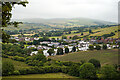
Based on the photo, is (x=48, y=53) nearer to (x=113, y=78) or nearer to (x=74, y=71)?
Answer: (x=74, y=71)

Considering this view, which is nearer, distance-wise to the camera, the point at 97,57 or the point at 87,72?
the point at 87,72

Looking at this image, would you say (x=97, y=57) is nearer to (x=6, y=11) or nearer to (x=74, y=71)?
(x=74, y=71)

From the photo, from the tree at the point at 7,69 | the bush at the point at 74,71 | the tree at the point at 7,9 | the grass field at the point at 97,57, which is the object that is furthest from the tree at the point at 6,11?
the grass field at the point at 97,57

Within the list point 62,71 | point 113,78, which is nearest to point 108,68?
point 113,78

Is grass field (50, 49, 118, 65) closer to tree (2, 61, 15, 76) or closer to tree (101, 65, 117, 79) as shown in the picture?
tree (101, 65, 117, 79)

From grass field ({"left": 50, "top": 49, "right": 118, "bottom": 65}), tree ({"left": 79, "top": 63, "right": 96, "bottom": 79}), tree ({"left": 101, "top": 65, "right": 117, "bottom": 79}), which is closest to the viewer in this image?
tree ({"left": 101, "top": 65, "right": 117, "bottom": 79})

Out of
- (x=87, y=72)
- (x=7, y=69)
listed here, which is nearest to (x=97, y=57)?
(x=87, y=72)

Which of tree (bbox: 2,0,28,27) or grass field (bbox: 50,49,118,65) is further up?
tree (bbox: 2,0,28,27)

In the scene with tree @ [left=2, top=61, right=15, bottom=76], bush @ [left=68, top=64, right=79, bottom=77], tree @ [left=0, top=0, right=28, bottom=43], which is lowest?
bush @ [left=68, top=64, right=79, bottom=77]

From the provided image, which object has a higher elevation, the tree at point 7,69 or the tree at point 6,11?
the tree at point 6,11

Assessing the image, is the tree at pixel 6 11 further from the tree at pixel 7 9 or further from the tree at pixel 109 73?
the tree at pixel 109 73

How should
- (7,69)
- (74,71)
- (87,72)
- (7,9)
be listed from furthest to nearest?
(74,71)
(87,72)
(7,69)
(7,9)

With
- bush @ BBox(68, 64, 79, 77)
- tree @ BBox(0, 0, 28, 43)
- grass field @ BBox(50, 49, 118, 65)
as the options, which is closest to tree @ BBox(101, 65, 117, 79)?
bush @ BBox(68, 64, 79, 77)
